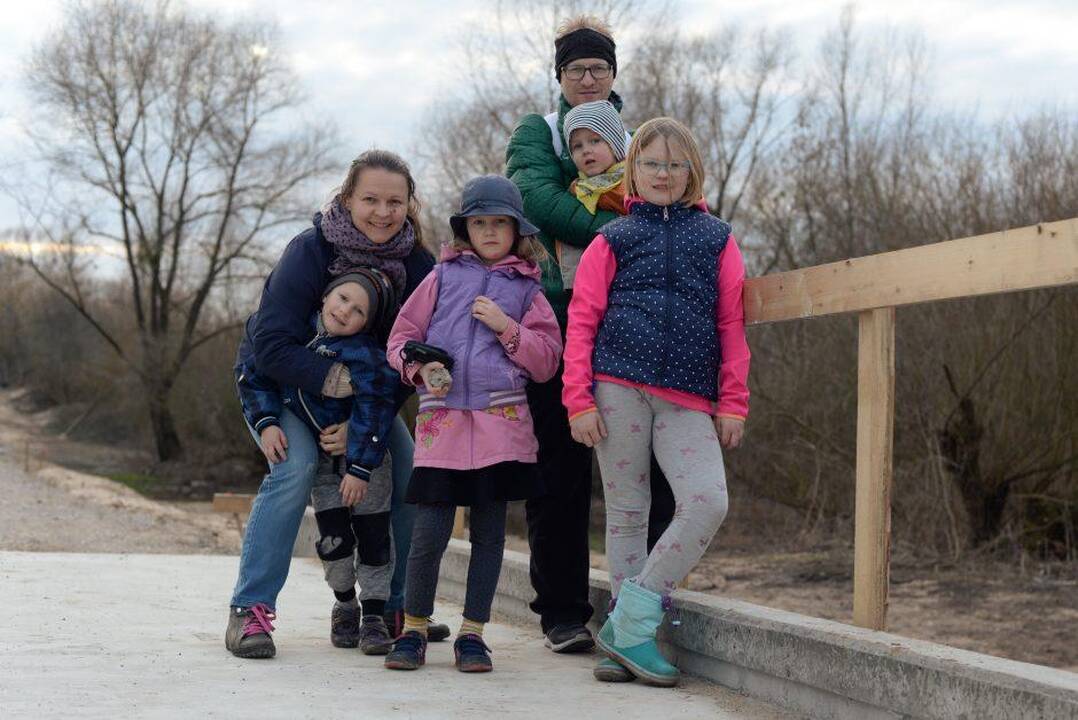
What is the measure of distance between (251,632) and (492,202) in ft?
4.55

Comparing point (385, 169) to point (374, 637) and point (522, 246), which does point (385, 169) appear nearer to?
point (522, 246)

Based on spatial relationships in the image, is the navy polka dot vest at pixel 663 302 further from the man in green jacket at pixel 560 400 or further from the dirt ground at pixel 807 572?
the dirt ground at pixel 807 572

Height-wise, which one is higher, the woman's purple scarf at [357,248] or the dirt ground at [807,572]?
the woman's purple scarf at [357,248]

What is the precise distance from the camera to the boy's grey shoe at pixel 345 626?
12.5 ft

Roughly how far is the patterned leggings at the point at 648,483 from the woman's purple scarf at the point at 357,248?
817mm

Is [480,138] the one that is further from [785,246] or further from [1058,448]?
[1058,448]

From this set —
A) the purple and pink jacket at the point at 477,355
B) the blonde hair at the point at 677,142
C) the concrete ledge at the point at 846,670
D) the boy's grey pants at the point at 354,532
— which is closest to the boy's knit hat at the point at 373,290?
the purple and pink jacket at the point at 477,355

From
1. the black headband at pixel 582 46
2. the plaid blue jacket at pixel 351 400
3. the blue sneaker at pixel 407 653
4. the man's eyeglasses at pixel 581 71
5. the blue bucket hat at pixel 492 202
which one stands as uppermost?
the black headband at pixel 582 46

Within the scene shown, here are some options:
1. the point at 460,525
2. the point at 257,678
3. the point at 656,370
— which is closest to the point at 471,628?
the point at 257,678

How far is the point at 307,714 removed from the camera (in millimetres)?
2775

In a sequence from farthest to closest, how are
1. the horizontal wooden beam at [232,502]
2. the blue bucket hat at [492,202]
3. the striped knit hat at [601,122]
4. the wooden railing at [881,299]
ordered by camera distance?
the horizontal wooden beam at [232,502] → the striped knit hat at [601,122] → the blue bucket hat at [492,202] → the wooden railing at [881,299]

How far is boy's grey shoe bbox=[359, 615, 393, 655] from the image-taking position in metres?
3.69

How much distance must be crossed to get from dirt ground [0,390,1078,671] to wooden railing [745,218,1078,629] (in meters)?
4.15

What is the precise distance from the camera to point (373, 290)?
12.3 ft
